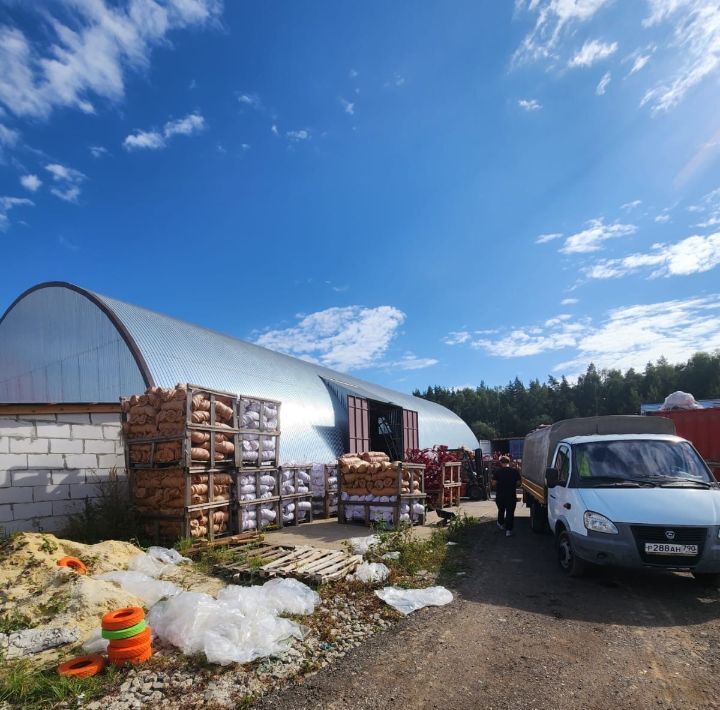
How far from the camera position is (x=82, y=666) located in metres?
3.89

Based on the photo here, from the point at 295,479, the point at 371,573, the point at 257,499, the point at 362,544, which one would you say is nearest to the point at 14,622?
the point at 371,573

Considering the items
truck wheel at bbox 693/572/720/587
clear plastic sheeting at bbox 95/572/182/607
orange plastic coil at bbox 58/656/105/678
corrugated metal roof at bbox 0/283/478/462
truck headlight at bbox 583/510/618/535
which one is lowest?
truck wheel at bbox 693/572/720/587

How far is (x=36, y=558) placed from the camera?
5934mm

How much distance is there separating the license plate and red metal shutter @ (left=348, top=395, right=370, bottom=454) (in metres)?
15.9

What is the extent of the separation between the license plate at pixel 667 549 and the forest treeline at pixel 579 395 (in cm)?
7059

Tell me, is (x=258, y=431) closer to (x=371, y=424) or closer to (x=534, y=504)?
(x=534, y=504)

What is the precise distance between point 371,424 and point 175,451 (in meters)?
16.9

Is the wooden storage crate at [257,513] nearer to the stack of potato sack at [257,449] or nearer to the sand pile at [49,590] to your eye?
the stack of potato sack at [257,449]

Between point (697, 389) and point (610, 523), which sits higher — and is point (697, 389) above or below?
above

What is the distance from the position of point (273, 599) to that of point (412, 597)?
5.31 ft

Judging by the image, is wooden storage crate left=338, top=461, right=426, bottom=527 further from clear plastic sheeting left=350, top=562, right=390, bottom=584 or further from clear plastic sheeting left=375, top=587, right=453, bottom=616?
clear plastic sheeting left=375, top=587, right=453, bottom=616

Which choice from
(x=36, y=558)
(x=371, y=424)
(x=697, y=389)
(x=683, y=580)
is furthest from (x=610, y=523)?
(x=697, y=389)

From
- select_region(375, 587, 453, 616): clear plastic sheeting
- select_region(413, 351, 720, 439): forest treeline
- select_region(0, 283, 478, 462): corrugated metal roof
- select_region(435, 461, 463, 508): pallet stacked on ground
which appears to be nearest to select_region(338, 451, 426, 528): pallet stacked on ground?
select_region(435, 461, 463, 508): pallet stacked on ground

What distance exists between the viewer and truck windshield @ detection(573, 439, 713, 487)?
22.0ft
